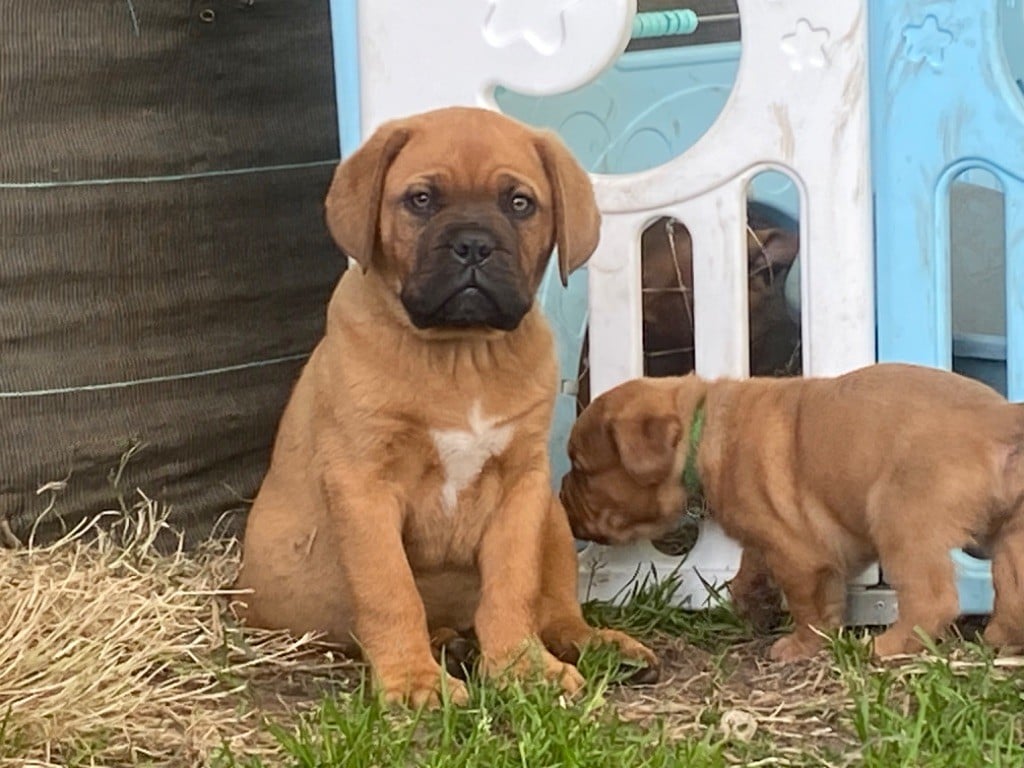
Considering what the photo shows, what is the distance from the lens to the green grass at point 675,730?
295 cm

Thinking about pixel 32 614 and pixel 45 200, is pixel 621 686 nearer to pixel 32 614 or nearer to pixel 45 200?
pixel 32 614

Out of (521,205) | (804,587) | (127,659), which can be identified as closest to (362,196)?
(521,205)

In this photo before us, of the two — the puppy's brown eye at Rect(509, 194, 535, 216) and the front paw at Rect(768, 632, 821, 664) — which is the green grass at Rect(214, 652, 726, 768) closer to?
the front paw at Rect(768, 632, 821, 664)

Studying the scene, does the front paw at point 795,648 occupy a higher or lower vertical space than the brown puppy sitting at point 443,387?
lower

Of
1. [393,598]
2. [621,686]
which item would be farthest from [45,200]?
Result: [621,686]

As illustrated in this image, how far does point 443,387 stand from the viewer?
12.2 ft

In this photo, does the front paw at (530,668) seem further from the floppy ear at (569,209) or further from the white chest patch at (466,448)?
the floppy ear at (569,209)

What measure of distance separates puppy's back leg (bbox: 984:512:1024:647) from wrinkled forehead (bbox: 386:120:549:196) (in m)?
1.29

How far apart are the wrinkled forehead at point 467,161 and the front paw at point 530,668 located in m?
1.02

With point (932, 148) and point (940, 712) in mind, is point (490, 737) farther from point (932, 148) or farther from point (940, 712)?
point (932, 148)

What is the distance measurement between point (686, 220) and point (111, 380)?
1.72 m

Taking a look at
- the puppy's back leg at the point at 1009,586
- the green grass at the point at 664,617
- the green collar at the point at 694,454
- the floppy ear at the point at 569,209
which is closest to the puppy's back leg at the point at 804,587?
the green grass at the point at 664,617

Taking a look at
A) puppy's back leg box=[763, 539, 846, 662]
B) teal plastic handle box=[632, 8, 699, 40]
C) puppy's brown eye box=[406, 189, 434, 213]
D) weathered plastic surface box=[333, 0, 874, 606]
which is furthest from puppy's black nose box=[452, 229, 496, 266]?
teal plastic handle box=[632, 8, 699, 40]

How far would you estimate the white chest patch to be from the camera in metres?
3.72
